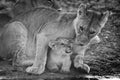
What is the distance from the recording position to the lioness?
3172mm

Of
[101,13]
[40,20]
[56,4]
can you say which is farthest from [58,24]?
[56,4]

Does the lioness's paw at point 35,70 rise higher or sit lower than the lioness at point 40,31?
lower

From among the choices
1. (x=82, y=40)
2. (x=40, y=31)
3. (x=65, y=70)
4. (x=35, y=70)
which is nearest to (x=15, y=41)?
(x=40, y=31)

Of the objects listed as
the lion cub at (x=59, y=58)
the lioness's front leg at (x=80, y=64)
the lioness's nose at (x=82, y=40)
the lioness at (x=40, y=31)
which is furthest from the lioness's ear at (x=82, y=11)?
the lioness's front leg at (x=80, y=64)

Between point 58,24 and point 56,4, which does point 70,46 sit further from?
point 56,4

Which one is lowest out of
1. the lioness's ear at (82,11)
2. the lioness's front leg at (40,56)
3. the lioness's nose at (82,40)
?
the lioness's front leg at (40,56)

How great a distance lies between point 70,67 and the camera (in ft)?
11.5

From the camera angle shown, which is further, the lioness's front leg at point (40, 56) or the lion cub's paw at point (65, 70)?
the lion cub's paw at point (65, 70)

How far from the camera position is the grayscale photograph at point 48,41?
3.20m

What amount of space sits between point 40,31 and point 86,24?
54 cm

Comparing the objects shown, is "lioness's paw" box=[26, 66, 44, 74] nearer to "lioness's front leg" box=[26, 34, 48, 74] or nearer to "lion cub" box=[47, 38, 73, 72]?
"lioness's front leg" box=[26, 34, 48, 74]

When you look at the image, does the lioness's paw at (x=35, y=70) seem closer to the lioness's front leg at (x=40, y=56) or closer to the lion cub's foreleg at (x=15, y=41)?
the lioness's front leg at (x=40, y=56)

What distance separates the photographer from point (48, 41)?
10.8 feet

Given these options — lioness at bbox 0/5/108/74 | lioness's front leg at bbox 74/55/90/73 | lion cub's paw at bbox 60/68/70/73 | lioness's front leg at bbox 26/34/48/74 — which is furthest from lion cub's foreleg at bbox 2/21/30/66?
lioness's front leg at bbox 74/55/90/73
